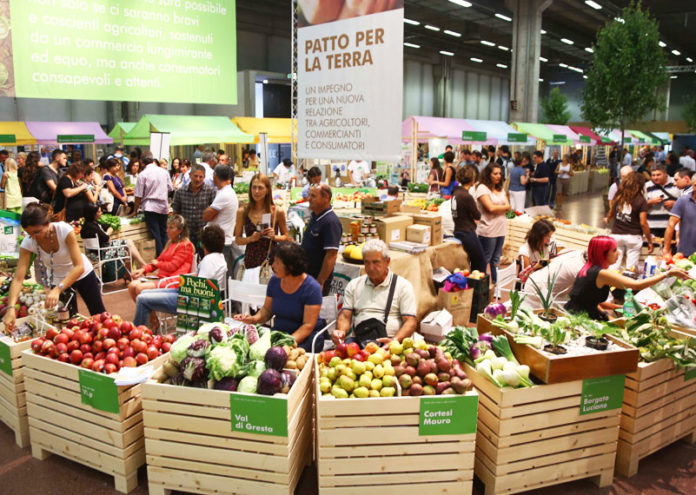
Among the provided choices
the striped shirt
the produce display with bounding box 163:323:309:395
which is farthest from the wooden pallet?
the striped shirt

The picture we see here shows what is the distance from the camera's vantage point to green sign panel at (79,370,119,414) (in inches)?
118

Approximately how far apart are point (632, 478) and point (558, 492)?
0.51 m

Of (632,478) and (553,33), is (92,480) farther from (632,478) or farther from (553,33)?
(553,33)

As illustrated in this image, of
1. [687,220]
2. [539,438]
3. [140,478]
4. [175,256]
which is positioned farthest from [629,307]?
[175,256]

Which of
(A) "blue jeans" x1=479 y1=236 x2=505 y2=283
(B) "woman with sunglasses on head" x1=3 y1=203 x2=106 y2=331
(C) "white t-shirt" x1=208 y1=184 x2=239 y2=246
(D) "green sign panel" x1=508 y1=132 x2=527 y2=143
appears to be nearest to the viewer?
(B) "woman with sunglasses on head" x1=3 y1=203 x2=106 y2=331

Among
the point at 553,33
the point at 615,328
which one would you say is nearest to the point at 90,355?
the point at 615,328

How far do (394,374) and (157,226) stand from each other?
584 centimetres

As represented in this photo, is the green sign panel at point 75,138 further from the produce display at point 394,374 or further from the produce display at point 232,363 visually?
the produce display at point 394,374

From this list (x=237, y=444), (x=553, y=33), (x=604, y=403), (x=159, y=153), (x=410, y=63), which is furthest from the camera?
(x=410, y=63)

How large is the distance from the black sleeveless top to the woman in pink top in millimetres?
2302

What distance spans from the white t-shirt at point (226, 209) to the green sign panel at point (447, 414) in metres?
3.56

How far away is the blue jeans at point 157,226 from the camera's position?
7.82 m

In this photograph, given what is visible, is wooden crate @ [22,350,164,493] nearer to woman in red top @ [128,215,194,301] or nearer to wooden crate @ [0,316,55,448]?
wooden crate @ [0,316,55,448]

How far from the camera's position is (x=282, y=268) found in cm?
370
